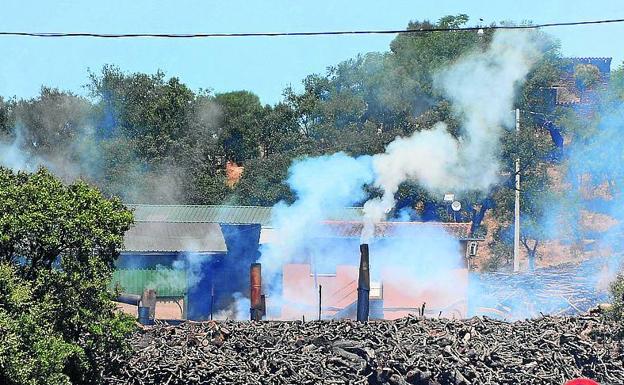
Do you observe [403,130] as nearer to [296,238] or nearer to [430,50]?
[430,50]

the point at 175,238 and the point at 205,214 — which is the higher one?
the point at 205,214

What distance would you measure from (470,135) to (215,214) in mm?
11217

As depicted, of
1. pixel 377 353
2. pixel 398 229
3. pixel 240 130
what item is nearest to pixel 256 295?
pixel 377 353

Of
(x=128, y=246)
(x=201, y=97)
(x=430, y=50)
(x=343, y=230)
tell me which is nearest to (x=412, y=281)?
(x=343, y=230)

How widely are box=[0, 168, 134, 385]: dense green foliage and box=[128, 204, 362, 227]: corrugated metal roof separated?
17.5 meters

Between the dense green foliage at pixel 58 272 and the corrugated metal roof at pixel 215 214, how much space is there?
57.5 ft

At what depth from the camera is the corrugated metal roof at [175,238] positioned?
31375mm

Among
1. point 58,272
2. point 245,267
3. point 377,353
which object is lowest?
point 377,353

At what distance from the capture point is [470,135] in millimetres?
36125

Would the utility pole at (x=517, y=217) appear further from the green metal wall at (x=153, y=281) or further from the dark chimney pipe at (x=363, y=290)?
the green metal wall at (x=153, y=281)

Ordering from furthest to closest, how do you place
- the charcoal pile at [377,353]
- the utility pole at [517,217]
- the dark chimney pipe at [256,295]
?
1. the utility pole at [517,217]
2. the dark chimney pipe at [256,295]
3. the charcoal pile at [377,353]

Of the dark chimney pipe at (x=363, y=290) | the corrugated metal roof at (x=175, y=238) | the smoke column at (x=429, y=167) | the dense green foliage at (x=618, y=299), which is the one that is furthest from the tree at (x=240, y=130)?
the dense green foliage at (x=618, y=299)

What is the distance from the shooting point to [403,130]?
133 ft

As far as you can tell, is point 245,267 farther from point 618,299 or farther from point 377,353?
point 618,299
